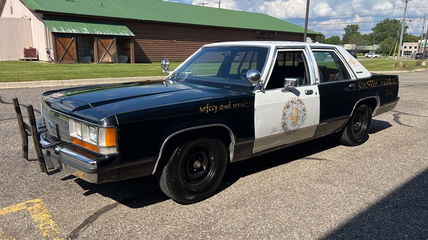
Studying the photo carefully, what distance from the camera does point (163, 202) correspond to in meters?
3.68

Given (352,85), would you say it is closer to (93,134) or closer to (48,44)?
(93,134)

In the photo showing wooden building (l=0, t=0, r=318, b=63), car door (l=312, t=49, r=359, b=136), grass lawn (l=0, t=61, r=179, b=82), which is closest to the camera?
car door (l=312, t=49, r=359, b=136)

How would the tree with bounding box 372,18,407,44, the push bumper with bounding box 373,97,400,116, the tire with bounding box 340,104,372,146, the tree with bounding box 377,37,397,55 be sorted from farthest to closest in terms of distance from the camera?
the tree with bounding box 372,18,407,44 → the tree with bounding box 377,37,397,55 → the push bumper with bounding box 373,97,400,116 → the tire with bounding box 340,104,372,146

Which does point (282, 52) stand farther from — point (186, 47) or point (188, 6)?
point (188, 6)

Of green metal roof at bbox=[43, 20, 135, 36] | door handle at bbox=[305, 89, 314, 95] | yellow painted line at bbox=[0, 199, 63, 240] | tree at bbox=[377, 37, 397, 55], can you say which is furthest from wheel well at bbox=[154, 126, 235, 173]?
tree at bbox=[377, 37, 397, 55]

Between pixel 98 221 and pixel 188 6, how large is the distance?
122 ft

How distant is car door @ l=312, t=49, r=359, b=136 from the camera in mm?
4891

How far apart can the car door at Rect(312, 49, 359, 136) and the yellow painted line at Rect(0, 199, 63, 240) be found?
11.3 ft

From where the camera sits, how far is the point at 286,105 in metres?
4.26

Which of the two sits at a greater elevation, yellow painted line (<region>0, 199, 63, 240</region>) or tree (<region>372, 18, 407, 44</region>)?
tree (<region>372, 18, 407, 44</region>)

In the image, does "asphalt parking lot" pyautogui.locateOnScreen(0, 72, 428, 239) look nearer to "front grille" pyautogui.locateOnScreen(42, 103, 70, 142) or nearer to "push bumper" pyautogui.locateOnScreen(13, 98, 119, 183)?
"push bumper" pyautogui.locateOnScreen(13, 98, 119, 183)

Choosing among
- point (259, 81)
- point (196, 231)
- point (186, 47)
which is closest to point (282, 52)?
point (259, 81)

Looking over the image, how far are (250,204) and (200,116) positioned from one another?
1055 millimetres

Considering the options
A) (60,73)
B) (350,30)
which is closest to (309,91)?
(60,73)
